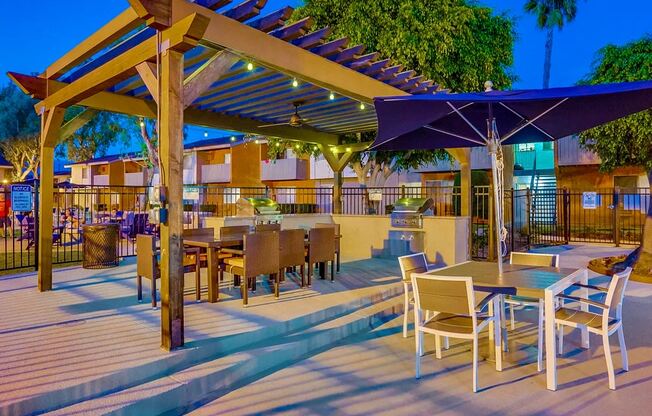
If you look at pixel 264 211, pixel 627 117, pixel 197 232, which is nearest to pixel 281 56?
pixel 197 232

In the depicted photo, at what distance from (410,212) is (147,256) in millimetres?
5243

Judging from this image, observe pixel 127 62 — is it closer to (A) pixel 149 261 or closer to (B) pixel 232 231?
(A) pixel 149 261

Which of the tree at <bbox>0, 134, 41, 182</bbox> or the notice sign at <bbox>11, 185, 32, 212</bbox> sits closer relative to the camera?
the notice sign at <bbox>11, 185, 32, 212</bbox>

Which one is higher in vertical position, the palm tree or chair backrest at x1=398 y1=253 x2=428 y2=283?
the palm tree

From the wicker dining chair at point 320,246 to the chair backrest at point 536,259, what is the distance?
259cm

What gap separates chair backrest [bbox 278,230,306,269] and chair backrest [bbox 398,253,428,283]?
179 centimetres

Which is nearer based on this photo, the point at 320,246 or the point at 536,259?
the point at 536,259

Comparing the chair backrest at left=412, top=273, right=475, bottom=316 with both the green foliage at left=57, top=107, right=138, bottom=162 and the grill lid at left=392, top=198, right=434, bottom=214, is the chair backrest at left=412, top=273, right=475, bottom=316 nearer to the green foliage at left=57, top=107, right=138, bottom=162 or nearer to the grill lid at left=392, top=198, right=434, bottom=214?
the grill lid at left=392, top=198, right=434, bottom=214

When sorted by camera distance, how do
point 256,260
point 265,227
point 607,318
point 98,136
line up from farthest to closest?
point 98,136
point 265,227
point 256,260
point 607,318

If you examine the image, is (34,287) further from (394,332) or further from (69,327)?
(394,332)

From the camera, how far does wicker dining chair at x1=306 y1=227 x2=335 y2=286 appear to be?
6.13 m

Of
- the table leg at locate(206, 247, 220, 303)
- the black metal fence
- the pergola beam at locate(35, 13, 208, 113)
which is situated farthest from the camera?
the black metal fence

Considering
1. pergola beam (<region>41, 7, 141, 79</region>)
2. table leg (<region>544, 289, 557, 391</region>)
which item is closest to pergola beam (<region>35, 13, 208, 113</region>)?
pergola beam (<region>41, 7, 141, 79</region>)

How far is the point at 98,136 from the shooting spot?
26.2m
